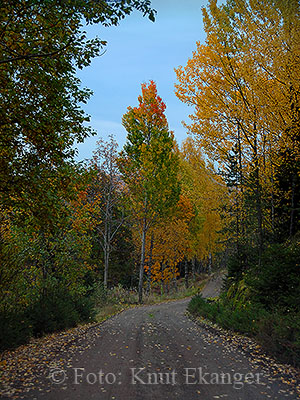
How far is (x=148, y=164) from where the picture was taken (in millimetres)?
19797

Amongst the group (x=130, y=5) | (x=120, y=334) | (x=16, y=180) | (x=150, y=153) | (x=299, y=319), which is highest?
(x=150, y=153)

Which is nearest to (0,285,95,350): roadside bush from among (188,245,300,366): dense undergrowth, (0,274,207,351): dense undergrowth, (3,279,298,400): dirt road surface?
(0,274,207,351): dense undergrowth

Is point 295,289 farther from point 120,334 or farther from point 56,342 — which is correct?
point 56,342

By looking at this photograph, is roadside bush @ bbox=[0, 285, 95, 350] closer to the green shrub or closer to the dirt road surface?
the green shrub

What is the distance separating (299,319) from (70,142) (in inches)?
228

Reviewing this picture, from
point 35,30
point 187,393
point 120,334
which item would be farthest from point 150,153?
point 187,393

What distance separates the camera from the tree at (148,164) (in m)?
20.0

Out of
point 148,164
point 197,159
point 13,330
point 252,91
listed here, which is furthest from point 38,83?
point 148,164

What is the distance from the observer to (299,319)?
19.5ft

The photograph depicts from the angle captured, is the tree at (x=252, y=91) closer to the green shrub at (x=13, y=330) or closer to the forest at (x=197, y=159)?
the forest at (x=197, y=159)

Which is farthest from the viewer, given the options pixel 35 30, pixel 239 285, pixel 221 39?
pixel 239 285

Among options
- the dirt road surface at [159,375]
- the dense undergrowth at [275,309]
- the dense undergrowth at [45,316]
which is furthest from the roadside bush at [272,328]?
the dense undergrowth at [45,316]

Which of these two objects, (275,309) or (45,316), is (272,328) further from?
(45,316)

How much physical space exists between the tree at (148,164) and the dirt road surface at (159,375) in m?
13.2
